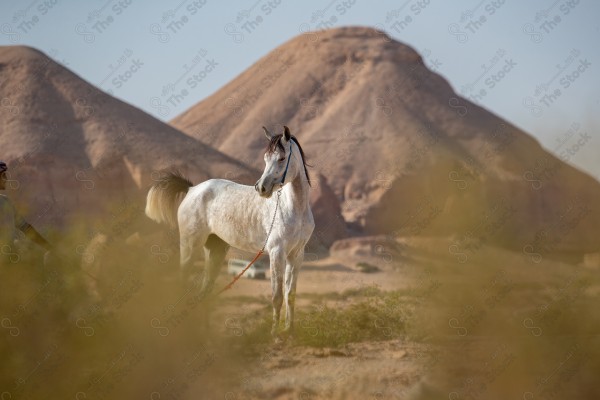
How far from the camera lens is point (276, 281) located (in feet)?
25.8

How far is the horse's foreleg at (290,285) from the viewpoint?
789cm

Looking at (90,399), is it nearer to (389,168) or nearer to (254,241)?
(254,241)

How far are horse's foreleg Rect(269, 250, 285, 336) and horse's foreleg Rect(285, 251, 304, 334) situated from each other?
0.10m

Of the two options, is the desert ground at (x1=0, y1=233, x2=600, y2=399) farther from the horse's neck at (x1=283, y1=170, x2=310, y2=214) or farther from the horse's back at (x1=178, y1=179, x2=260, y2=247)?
the horse's neck at (x1=283, y1=170, x2=310, y2=214)

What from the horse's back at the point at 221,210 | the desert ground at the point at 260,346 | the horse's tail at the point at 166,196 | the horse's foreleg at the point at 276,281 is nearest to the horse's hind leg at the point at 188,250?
the horse's back at the point at 221,210

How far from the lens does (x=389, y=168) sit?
36188 mm

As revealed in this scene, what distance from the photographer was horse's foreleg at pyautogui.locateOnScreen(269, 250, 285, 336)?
25.4 ft

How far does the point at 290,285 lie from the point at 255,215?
39.5 inches

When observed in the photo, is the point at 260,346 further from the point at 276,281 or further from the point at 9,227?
the point at 9,227

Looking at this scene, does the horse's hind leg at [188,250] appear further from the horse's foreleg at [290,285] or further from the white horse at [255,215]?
the horse's foreleg at [290,285]

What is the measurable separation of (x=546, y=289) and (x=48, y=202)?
16505mm

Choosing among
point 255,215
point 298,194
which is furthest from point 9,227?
point 298,194

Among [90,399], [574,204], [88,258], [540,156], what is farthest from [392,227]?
[90,399]

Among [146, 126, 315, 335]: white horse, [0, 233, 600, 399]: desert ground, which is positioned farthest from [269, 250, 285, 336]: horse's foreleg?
[0, 233, 600, 399]: desert ground
